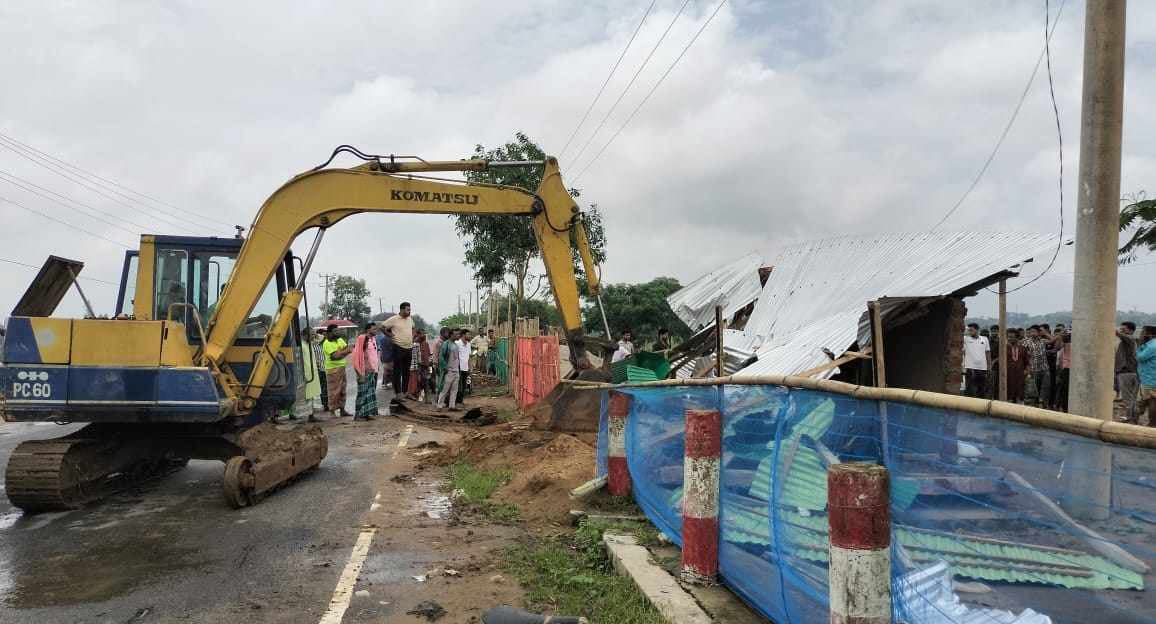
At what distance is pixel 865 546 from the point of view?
10.8 ft

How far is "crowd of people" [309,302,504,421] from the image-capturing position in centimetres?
1703

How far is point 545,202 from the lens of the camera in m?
12.0

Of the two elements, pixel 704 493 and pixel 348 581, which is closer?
pixel 704 493

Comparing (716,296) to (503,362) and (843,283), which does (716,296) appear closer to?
(843,283)

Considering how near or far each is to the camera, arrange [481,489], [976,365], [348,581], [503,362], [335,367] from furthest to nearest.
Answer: [503,362]
[335,367]
[976,365]
[481,489]
[348,581]

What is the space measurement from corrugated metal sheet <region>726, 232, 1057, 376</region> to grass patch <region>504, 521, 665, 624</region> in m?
3.99

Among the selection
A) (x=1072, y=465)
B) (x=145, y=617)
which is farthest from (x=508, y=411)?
(x=1072, y=465)

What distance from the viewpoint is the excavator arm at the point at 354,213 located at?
9.92 m

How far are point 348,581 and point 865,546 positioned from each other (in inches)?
153

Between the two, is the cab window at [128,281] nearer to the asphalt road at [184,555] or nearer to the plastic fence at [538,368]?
the asphalt road at [184,555]

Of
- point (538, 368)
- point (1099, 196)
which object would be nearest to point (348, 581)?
point (1099, 196)

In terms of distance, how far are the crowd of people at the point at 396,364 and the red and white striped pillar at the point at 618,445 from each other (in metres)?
10.2

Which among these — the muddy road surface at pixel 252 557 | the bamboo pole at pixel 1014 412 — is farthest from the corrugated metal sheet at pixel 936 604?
the muddy road surface at pixel 252 557

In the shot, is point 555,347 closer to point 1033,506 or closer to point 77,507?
point 77,507
